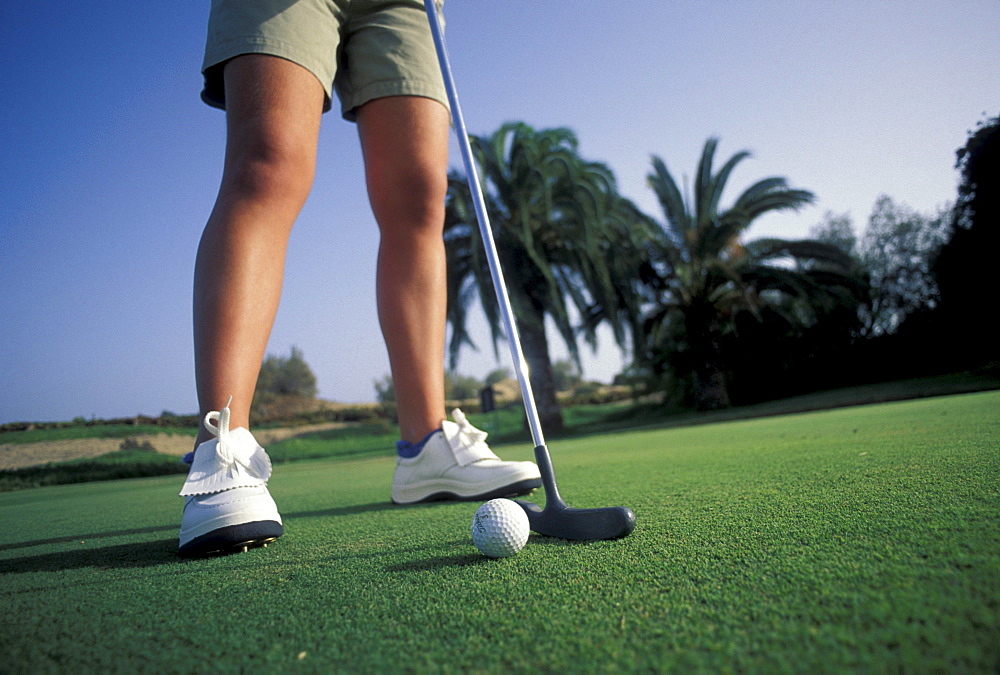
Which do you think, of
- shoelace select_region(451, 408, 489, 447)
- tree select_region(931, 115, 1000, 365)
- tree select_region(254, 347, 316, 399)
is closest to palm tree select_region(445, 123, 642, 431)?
tree select_region(931, 115, 1000, 365)

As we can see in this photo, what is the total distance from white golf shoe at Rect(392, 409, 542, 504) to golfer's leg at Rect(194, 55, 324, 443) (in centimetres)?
69

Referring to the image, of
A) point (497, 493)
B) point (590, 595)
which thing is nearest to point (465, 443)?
point (497, 493)

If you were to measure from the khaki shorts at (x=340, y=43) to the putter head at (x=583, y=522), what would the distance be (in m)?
1.57

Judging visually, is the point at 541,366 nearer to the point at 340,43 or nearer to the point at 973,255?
the point at 973,255

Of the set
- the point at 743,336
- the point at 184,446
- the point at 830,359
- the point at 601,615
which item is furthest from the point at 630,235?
the point at 601,615

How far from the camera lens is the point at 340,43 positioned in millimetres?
2230

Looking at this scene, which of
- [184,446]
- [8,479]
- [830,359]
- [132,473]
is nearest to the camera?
[8,479]

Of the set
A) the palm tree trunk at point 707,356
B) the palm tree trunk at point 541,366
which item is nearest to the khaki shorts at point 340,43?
the palm tree trunk at point 541,366

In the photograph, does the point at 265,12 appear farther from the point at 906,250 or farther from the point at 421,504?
the point at 906,250

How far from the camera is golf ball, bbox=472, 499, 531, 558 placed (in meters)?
1.18

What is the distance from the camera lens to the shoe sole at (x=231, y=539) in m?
1.40

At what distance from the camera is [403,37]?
221 cm

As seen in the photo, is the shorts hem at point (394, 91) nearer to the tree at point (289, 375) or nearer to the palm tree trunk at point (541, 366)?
the palm tree trunk at point (541, 366)

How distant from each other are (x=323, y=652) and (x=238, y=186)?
4.63 feet
